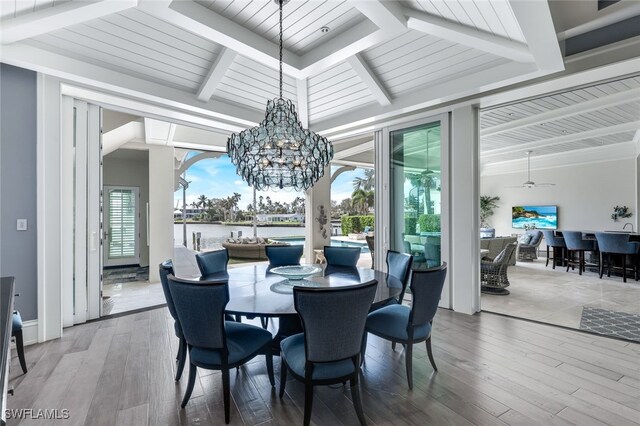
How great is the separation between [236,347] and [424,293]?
4.90ft


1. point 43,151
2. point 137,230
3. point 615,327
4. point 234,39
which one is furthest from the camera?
point 137,230

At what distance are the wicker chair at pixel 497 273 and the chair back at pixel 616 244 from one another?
100 inches

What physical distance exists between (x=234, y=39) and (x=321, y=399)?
3.34m

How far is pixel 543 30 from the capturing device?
235 centimetres

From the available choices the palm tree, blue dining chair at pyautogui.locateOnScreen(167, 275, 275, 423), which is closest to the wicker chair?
blue dining chair at pyautogui.locateOnScreen(167, 275, 275, 423)

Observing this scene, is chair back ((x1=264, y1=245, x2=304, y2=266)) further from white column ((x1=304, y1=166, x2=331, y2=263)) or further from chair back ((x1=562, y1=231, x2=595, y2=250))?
chair back ((x1=562, y1=231, x2=595, y2=250))

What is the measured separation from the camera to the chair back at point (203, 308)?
A: 6.39 feet

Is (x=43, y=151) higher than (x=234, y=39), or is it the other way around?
(x=234, y=39)

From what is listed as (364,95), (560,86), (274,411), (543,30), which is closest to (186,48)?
(364,95)

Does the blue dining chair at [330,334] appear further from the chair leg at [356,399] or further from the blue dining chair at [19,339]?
the blue dining chair at [19,339]

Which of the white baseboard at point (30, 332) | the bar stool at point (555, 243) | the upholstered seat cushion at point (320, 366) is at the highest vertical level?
the bar stool at point (555, 243)

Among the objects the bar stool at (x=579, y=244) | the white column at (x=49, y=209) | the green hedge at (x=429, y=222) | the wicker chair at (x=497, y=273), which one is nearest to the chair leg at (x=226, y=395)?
the white column at (x=49, y=209)

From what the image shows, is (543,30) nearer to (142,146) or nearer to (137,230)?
(142,146)

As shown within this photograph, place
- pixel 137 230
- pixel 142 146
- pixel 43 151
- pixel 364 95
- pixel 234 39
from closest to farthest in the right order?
1. pixel 234 39
2. pixel 43 151
3. pixel 364 95
4. pixel 142 146
5. pixel 137 230
